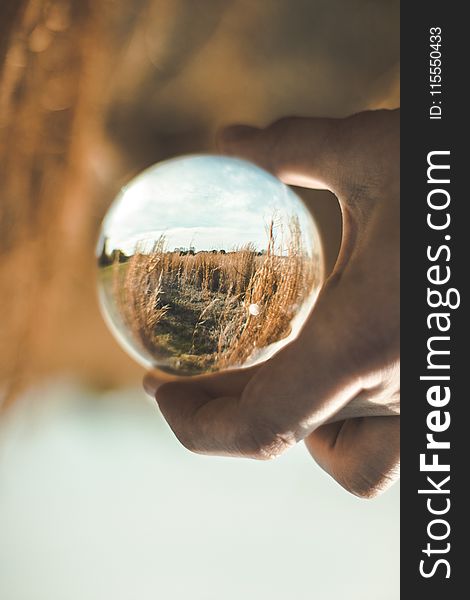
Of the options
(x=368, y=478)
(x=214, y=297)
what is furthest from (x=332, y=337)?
(x=368, y=478)

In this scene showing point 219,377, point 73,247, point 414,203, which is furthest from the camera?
point 73,247

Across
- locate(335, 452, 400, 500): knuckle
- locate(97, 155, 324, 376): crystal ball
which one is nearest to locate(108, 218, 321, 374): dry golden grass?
locate(97, 155, 324, 376): crystal ball

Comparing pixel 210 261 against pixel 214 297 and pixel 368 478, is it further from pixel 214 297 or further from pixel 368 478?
pixel 368 478

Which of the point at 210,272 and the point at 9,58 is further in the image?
the point at 9,58

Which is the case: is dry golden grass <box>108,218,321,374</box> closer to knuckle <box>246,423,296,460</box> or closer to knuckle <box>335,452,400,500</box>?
knuckle <box>246,423,296,460</box>
